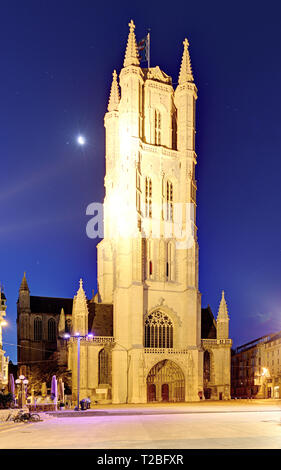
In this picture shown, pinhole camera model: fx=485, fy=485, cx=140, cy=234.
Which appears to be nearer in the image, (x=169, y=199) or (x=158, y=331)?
(x=158, y=331)

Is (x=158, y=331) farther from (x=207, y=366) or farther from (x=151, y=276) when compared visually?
(x=207, y=366)

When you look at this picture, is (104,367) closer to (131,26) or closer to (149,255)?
(149,255)

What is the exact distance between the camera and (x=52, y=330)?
284 feet

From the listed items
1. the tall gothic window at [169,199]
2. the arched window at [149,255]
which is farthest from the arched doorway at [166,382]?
the tall gothic window at [169,199]

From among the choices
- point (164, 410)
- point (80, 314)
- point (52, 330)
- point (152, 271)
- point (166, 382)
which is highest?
point (152, 271)

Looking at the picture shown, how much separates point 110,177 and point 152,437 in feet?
167

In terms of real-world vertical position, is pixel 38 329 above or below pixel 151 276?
below

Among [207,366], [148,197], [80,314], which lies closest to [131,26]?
[148,197]

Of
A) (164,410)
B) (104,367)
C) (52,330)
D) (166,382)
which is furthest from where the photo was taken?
(52,330)

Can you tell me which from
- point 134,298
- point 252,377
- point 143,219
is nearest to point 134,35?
point 143,219

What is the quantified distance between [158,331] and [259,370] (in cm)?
2541

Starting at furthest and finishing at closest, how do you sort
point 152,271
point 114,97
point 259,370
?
point 259,370 < point 114,97 < point 152,271

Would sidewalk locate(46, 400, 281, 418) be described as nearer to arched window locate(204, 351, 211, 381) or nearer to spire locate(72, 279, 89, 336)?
spire locate(72, 279, 89, 336)

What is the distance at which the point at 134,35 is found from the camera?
203 ft
